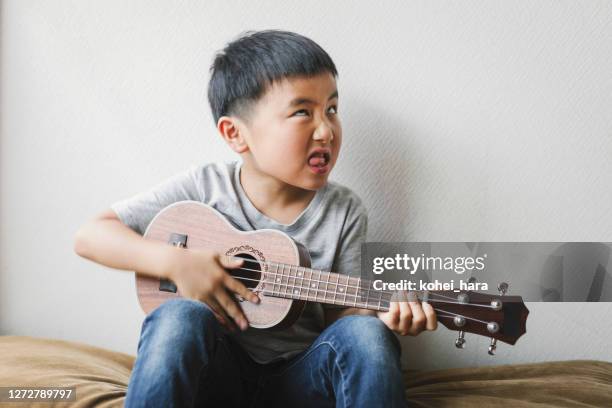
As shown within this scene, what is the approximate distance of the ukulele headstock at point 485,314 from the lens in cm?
93

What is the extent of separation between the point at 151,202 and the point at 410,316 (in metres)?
0.53

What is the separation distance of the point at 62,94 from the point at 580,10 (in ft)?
3.81

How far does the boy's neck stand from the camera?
117 centimetres

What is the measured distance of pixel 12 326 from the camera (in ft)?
4.89

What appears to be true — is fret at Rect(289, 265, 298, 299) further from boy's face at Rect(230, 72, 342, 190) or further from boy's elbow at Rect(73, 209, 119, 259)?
boy's elbow at Rect(73, 209, 119, 259)

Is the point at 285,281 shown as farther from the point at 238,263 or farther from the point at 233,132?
the point at 233,132

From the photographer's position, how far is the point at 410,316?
95cm

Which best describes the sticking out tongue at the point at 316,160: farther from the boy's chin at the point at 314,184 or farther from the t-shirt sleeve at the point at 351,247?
the t-shirt sleeve at the point at 351,247

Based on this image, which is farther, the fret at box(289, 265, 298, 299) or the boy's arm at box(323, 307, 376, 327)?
the boy's arm at box(323, 307, 376, 327)

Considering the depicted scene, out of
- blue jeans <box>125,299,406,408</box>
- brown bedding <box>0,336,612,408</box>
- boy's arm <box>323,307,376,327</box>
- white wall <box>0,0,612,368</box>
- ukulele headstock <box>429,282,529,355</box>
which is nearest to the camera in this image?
blue jeans <box>125,299,406,408</box>

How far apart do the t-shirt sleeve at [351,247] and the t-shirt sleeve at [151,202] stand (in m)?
0.29

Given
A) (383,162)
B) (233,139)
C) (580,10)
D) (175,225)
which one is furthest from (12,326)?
(580,10)

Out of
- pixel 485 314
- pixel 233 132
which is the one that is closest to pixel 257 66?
pixel 233 132

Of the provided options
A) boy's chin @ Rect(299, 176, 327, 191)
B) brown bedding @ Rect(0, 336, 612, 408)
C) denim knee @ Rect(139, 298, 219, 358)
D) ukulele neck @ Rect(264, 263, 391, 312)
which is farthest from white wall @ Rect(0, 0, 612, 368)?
denim knee @ Rect(139, 298, 219, 358)
